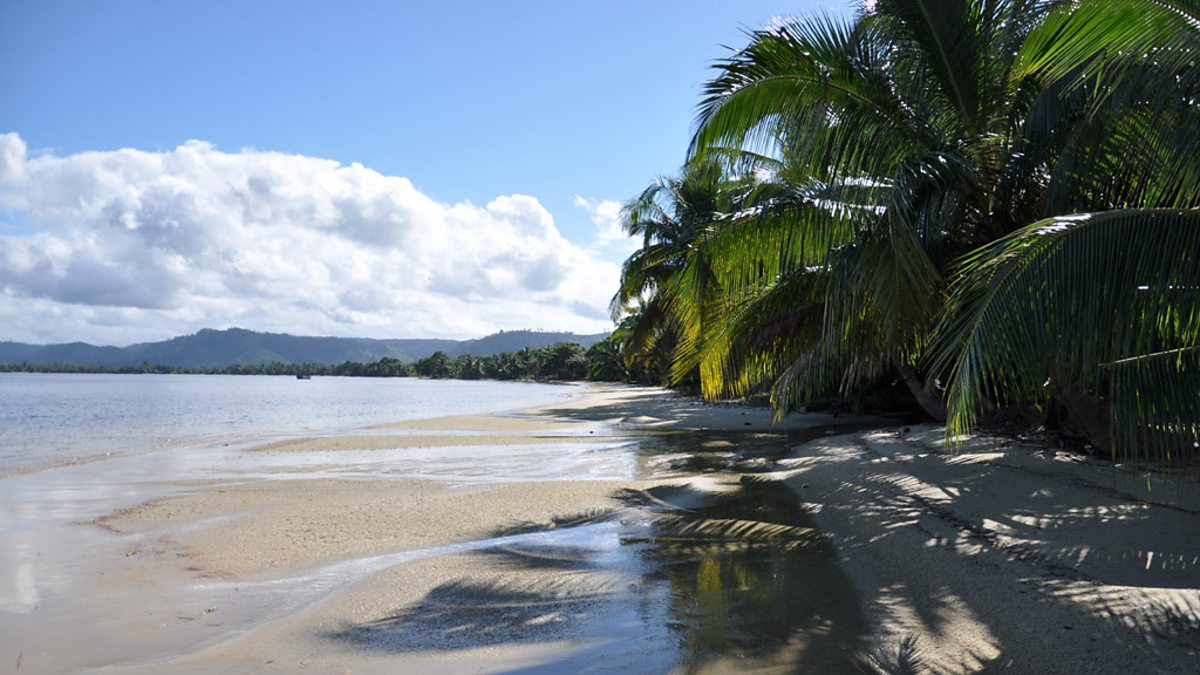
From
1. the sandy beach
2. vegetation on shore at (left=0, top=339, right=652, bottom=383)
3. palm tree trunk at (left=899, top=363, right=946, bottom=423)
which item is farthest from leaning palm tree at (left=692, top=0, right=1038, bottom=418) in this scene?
vegetation on shore at (left=0, top=339, right=652, bottom=383)

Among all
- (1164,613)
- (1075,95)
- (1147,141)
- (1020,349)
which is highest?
(1075,95)

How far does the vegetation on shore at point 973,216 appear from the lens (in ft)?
13.6

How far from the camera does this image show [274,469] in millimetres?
14992

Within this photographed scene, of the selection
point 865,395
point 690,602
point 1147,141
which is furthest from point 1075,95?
point 865,395

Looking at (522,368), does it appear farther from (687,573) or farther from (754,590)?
(754,590)

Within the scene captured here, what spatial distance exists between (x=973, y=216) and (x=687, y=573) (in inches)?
197

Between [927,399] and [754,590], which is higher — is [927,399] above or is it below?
above

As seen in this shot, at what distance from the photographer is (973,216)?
8094 mm

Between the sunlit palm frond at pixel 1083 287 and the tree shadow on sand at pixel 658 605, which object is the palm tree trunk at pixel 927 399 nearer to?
the tree shadow on sand at pixel 658 605

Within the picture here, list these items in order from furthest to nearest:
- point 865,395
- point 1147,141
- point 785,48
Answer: point 865,395, point 785,48, point 1147,141

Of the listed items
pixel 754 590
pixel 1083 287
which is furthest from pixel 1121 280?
pixel 754 590

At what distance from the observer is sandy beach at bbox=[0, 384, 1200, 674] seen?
4.48 m

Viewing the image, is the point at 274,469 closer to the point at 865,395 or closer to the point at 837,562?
the point at 837,562

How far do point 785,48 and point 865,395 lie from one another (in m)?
17.4
